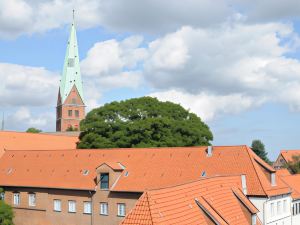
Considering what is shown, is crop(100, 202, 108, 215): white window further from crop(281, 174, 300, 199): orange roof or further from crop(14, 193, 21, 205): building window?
crop(281, 174, 300, 199): orange roof

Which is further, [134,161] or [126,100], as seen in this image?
[126,100]

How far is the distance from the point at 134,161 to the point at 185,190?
20.6 m

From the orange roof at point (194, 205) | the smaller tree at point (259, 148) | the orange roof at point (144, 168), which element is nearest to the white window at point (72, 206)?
the orange roof at point (144, 168)

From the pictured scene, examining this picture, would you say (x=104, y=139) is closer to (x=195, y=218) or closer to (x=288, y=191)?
(x=288, y=191)

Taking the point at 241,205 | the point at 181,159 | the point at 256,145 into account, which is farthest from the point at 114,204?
the point at 256,145

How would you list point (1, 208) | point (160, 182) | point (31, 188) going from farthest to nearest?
point (31, 188)
point (1, 208)
point (160, 182)

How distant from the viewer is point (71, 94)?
5094 inches

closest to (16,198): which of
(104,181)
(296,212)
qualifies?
(104,181)

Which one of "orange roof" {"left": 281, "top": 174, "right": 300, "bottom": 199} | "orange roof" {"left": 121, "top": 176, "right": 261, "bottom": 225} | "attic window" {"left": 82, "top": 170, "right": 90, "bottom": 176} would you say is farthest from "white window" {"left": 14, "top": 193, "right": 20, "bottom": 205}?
"orange roof" {"left": 281, "top": 174, "right": 300, "bottom": 199}

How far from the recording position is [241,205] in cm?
2989

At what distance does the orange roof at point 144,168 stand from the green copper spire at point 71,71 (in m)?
71.9

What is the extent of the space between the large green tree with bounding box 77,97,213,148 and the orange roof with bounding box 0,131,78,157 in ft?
29.5

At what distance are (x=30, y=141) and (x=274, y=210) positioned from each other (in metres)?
39.0

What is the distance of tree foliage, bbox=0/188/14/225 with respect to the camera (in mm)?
44981
